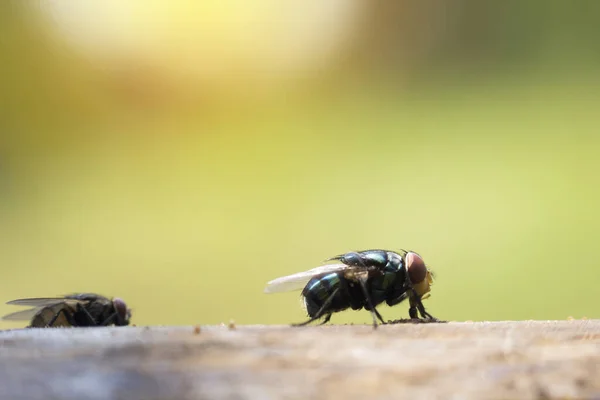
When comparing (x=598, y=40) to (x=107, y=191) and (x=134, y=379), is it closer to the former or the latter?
(x=107, y=191)

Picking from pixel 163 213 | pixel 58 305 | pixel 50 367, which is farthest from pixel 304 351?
pixel 163 213

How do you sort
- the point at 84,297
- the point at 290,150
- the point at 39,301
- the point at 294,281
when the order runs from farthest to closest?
the point at 290,150, the point at 84,297, the point at 39,301, the point at 294,281

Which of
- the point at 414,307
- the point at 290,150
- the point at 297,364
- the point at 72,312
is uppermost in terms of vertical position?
the point at 290,150

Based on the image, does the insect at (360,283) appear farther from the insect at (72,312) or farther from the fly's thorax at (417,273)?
the insect at (72,312)

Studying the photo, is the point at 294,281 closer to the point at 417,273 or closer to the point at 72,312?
the point at 417,273

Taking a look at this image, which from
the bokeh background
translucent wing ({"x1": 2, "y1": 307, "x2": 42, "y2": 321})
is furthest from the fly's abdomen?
the bokeh background

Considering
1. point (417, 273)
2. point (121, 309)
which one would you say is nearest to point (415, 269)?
point (417, 273)
